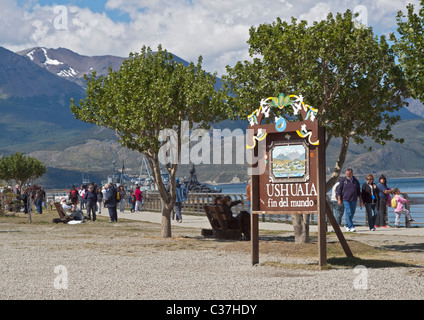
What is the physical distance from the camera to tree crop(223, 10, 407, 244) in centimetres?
1496

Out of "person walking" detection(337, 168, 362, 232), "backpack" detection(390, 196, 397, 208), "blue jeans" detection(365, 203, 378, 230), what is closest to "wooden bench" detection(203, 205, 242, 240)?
"person walking" detection(337, 168, 362, 232)

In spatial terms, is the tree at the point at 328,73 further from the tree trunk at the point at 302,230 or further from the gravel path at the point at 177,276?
the gravel path at the point at 177,276

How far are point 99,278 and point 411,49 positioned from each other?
7.78 m

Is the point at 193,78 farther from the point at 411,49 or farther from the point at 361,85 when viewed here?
the point at 411,49

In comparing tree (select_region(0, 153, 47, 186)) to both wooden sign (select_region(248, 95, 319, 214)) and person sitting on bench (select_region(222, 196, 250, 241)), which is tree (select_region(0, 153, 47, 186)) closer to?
person sitting on bench (select_region(222, 196, 250, 241))

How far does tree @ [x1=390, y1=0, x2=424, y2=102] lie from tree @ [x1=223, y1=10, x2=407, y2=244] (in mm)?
1268

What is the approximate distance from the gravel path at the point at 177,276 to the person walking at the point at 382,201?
6.63m

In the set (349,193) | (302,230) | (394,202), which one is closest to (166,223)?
(302,230)

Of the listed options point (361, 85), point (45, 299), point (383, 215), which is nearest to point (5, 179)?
point (383, 215)

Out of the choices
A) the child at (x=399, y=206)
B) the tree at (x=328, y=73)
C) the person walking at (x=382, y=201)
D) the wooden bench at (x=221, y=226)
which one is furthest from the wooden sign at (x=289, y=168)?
the child at (x=399, y=206)

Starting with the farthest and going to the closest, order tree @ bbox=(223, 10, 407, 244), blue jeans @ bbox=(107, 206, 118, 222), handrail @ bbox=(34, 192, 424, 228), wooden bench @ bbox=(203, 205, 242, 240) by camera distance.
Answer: blue jeans @ bbox=(107, 206, 118, 222) → handrail @ bbox=(34, 192, 424, 228) → wooden bench @ bbox=(203, 205, 242, 240) → tree @ bbox=(223, 10, 407, 244)

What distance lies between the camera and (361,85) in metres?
15.4

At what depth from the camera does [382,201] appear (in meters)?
23.1

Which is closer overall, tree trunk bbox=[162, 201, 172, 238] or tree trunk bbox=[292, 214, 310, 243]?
tree trunk bbox=[292, 214, 310, 243]
